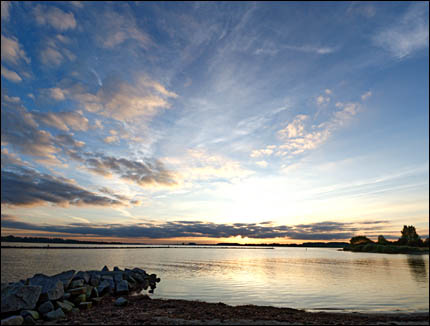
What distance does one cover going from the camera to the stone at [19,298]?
16.4m

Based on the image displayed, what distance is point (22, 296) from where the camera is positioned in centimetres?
1694

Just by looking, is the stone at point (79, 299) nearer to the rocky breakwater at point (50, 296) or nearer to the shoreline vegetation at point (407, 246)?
the rocky breakwater at point (50, 296)

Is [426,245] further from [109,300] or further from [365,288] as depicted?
[109,300]

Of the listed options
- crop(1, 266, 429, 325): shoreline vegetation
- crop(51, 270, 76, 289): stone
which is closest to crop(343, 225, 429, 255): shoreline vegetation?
crop(1, 266, 429, 325): shoreline vegetation

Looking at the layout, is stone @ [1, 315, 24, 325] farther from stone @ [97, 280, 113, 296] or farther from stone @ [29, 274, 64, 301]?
stone @ [97, 280, 113, 296]

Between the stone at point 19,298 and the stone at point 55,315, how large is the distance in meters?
1.69

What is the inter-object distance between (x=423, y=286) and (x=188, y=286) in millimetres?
30425

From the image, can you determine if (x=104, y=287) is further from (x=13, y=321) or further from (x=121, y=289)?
(x=13, y=321)

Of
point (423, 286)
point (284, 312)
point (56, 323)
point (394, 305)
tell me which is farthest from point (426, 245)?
point (56, 323)

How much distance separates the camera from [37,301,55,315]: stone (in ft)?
55.4

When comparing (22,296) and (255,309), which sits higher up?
(22,296)

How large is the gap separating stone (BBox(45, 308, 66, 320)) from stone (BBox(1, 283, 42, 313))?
1.69m

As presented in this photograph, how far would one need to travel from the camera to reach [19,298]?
1680 centimetres

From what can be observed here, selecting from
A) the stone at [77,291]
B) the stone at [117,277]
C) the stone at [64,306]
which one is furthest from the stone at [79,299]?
the stone at [117,277]
